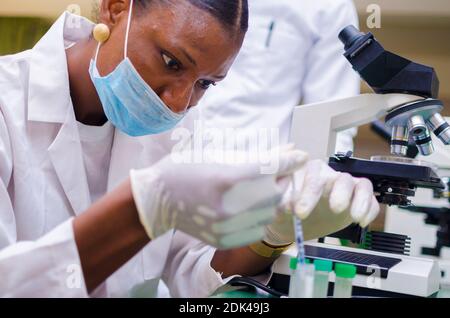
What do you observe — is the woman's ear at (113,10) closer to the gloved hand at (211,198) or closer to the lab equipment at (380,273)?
the gloved hand at (211,198)

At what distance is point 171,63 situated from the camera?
1534 millimetres

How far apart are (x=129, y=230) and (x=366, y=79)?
0.79m

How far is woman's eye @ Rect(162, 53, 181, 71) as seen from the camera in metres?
1.53

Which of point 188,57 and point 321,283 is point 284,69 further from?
point 321,283

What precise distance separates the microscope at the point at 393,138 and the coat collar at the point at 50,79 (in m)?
0.68

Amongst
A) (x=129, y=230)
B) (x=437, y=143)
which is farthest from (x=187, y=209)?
(x=437, y=143)

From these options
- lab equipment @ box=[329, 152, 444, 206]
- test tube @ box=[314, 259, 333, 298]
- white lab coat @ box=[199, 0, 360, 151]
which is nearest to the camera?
test tube @ box=[314, 259, 333, 298]

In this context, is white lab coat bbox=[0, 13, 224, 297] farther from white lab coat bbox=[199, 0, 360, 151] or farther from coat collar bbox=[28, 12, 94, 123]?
white lab coat bbox=[199, 0, 360, 151]

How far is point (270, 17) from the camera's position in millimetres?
1995

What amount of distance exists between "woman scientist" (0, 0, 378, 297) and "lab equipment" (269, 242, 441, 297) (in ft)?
0.26

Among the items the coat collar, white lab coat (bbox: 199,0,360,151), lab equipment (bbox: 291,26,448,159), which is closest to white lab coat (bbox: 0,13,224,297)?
the coat collar

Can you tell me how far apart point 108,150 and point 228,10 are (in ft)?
1.69

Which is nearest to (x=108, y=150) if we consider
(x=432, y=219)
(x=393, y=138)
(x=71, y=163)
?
(x=71, y=163)
